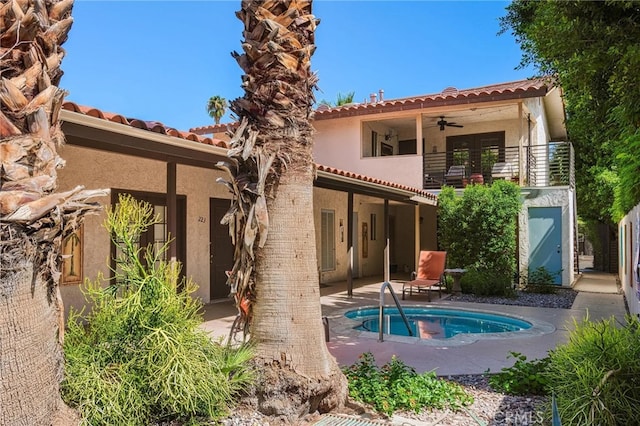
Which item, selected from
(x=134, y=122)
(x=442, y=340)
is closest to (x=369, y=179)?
(x=442, y=340)

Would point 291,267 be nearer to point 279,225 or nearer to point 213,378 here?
point 279,225

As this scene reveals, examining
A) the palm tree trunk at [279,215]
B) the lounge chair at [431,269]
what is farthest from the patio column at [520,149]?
the palm tree trunk at [279,215]

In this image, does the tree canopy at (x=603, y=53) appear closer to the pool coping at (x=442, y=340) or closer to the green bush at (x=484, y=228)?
the pool coping at (x=442, y=340)

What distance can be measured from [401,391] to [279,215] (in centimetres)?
225

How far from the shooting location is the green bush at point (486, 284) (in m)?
13.8

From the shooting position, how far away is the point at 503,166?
18172mm

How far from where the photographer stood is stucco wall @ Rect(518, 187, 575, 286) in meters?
15.9

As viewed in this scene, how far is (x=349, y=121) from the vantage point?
772 inches

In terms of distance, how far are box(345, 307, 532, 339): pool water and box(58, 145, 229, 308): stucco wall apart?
4.03 m

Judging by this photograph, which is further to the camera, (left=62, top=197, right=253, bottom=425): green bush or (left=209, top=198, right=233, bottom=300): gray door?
(left=209, top=198, right=233, bottom=300): gray door

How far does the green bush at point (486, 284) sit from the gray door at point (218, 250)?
23.8 ft

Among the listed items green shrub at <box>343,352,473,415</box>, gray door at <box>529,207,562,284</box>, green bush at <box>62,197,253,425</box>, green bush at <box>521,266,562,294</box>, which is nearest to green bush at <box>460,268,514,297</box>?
A: green bush at <box>521,266,562,294</box>

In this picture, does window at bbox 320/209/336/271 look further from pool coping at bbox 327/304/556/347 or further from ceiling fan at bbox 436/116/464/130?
pool coping at bbox 327/304/556/347

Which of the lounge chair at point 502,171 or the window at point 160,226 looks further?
the lounge chair at point 502,171
